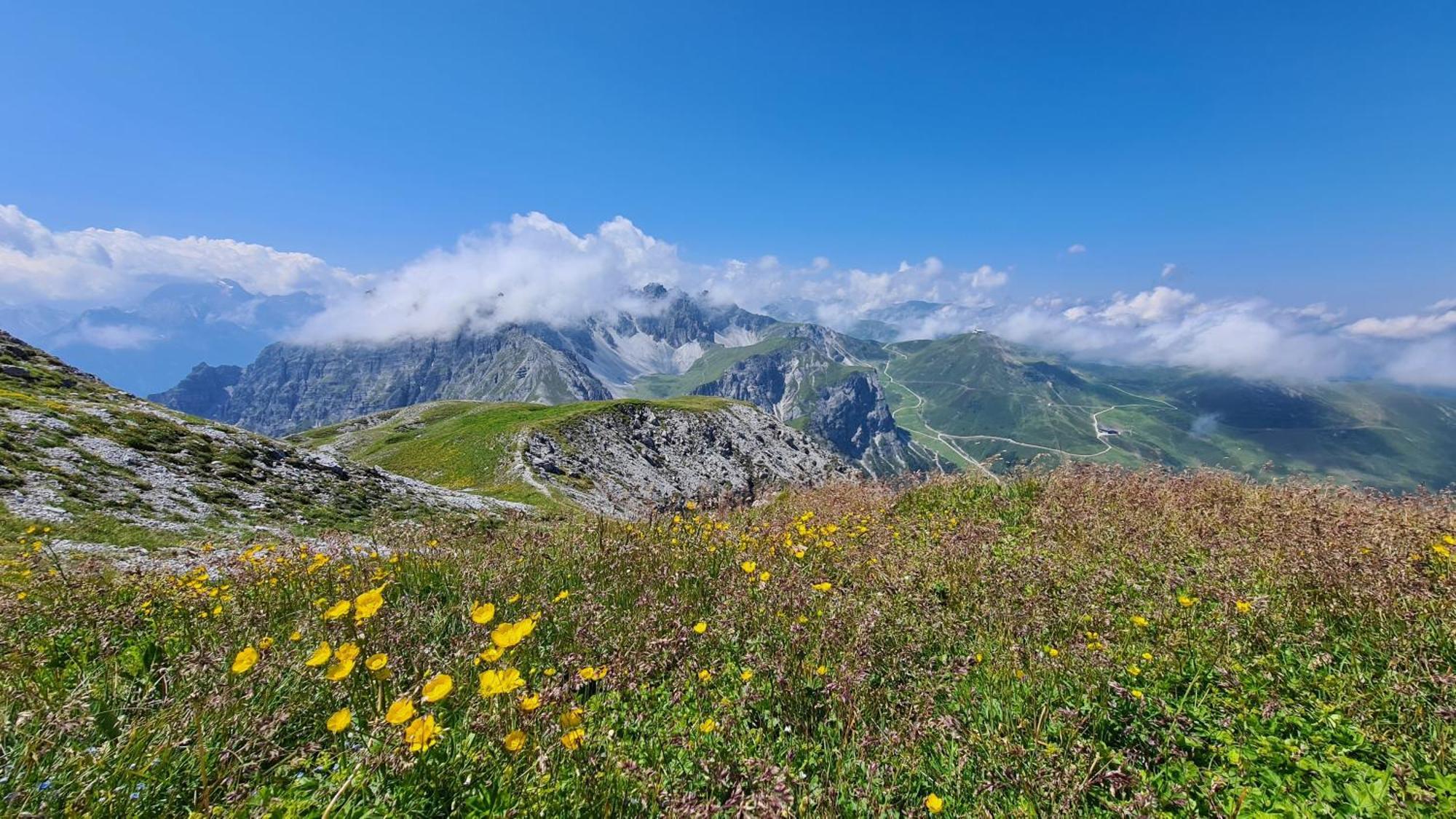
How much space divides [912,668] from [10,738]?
5.55 metres

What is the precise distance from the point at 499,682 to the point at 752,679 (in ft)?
6.92

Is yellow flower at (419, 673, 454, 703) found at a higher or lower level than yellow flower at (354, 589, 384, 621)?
lower

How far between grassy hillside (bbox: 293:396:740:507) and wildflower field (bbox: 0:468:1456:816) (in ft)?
88.6

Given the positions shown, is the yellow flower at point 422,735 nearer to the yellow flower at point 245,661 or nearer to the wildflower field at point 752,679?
the wildflower field at point 752,679

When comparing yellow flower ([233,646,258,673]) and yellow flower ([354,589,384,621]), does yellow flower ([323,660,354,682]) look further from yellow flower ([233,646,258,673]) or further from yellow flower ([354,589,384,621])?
yellow flower ([233,646,258,673])

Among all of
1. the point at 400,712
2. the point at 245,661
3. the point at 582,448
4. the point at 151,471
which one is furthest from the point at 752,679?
the point at 582,448

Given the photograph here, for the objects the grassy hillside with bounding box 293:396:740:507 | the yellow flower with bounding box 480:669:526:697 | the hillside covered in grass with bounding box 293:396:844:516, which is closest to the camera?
the yellow flower with bounding box 480:669:526:697

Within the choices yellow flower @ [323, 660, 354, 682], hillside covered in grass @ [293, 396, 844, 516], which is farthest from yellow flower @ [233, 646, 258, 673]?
hillside covered in grass @ [293, 396, 844, 516]

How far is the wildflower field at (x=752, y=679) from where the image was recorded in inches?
114

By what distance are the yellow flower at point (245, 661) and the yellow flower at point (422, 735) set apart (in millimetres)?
1228

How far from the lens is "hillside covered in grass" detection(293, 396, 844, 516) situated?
125ft

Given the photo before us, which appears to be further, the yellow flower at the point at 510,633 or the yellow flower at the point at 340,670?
the yellow flower at the point at 510,633

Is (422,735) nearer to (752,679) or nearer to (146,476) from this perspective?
(752,679)

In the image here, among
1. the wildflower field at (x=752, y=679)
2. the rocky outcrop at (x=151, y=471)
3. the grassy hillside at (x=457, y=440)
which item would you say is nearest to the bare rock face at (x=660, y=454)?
the grassy hillside at (x=457, y=440)
